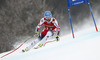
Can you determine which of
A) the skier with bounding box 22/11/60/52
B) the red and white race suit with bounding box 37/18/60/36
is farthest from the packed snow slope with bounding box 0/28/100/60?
the red and white race suit with bounding box 37/18/60/36

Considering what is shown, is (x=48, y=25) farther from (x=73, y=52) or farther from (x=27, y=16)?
(x=27, y=16)

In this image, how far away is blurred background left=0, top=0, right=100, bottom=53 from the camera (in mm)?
7898

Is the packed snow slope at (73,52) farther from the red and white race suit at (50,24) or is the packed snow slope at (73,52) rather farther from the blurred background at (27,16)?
the blurred background at (27,16)

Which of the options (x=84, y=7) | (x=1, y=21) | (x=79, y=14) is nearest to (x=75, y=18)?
(x=79, y=14)

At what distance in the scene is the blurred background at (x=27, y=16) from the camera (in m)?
7.90

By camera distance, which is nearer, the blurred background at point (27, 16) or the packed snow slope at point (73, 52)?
the packed snow slope at point (73, 52)

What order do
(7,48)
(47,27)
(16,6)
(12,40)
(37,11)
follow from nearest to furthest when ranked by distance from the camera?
(47,27) → (7,48) → (12,40) → (16,6) → (37,11)

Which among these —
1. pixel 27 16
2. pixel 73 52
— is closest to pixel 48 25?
pixel 73 52

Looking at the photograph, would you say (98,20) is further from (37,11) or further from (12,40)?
(12,40)

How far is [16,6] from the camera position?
8.65 metres

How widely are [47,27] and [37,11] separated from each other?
5326mm

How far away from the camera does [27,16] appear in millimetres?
9164

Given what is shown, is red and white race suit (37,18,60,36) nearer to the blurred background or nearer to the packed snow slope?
the packed snow slope

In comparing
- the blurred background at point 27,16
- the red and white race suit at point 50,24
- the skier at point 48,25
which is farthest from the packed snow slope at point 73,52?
the blurred background at point 27,16
